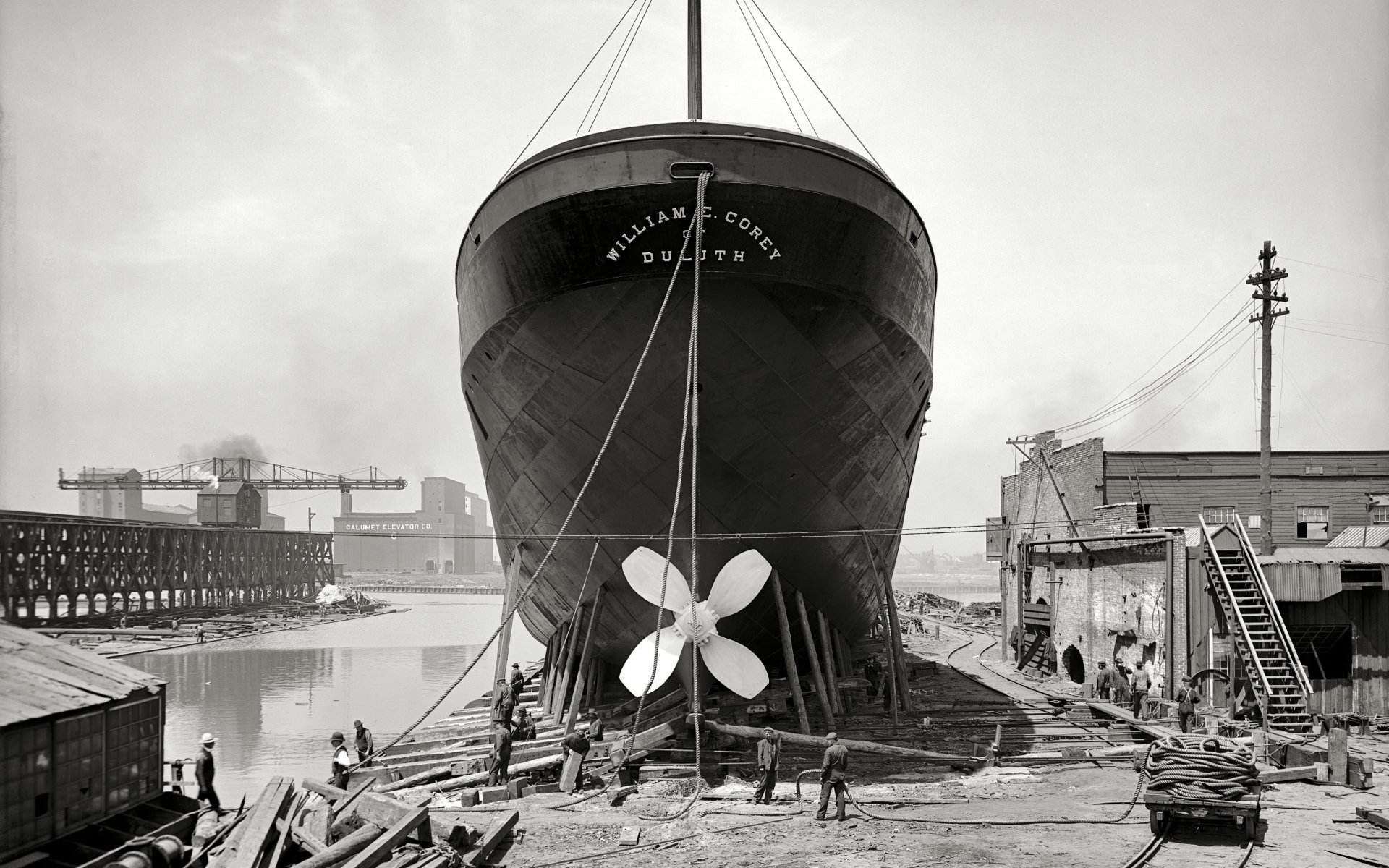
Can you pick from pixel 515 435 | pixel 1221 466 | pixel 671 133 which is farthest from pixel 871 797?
pixel 1221 466

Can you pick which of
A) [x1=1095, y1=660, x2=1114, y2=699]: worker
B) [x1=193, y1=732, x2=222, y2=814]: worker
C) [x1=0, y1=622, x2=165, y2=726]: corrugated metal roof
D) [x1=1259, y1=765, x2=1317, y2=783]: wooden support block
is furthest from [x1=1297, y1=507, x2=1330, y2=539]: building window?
[x1=0, y1=622, x2=165, y2=726]: corrugated metal roof

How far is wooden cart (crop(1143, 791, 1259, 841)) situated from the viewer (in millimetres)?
8117

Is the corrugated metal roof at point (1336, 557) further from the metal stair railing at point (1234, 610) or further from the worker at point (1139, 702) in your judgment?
the worker at point (1139, 702)

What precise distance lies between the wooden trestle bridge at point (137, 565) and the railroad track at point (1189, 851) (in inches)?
1034

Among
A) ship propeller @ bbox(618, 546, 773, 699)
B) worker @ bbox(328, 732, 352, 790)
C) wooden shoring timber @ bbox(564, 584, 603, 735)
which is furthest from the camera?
wooden shoring timber @ bbox(564, 584, 603, 735)

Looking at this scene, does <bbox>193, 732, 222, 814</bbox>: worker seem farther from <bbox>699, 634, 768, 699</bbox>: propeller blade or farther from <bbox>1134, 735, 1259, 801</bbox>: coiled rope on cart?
<bbox>1134, 735, 1259, 801</bbox>: coiled rope on cart

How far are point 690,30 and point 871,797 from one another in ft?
35.9

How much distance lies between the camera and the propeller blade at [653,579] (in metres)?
10.5

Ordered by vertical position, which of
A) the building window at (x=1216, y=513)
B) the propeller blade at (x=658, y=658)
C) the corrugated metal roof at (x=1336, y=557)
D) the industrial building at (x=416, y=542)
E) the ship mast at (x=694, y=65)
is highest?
the ship mast at (x=694, y=65)

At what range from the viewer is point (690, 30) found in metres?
13.0

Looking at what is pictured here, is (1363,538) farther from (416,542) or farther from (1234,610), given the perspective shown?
(416,542)

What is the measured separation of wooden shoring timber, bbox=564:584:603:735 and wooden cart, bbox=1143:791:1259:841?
22.8ft

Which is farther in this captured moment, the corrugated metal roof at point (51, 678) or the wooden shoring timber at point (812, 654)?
the wooden shoring timber at point (812, 654)

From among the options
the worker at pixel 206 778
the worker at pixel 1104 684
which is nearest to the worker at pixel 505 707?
the worker at pixel 206 778
